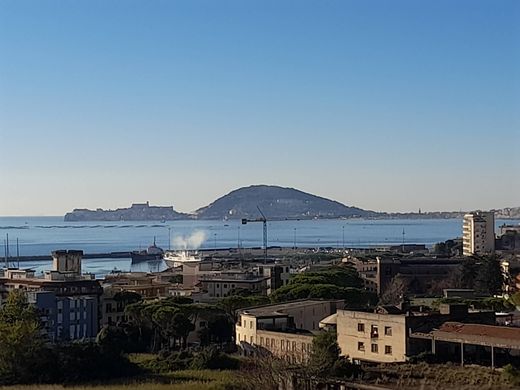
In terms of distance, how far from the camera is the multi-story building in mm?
17766

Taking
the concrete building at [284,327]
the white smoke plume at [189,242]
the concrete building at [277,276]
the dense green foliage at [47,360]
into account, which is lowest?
the dense green foliage at [47,360]

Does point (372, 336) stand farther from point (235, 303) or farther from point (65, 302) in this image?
point (65, 302)

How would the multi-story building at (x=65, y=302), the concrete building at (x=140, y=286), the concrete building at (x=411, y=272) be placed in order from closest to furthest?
the multi-story building at (x=65, y=302) → the concrete building at (x=140, y=286) → the concrete building at (x=411, y=272)

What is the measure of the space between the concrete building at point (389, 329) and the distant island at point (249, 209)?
471 feet

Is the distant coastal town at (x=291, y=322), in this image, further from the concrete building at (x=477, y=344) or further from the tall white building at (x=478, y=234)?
the tall white building at (x=478, y=234)

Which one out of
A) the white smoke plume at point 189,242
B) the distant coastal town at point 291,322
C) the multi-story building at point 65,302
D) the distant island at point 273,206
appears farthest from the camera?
the distant island at point 273,206

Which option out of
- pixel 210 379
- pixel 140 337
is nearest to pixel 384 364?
pixel 210 379

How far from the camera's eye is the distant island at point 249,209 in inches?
6299

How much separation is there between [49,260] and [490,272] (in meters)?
37.4

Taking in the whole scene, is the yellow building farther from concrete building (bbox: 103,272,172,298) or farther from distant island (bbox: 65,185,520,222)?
distant island (bbox: 65,185,520,222)

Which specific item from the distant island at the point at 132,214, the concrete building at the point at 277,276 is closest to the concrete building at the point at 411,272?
the concrete building at the point at 277,276

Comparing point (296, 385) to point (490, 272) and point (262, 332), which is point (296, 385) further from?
point (490, 272)

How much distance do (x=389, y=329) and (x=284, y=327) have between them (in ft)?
11.8

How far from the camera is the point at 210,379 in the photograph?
1294 cm
